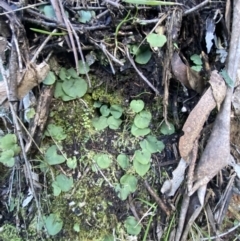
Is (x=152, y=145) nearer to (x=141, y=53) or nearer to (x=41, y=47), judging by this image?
(x=141, y=53)

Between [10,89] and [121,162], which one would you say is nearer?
[10,89]

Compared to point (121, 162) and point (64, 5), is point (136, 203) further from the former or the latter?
point (64, 5)

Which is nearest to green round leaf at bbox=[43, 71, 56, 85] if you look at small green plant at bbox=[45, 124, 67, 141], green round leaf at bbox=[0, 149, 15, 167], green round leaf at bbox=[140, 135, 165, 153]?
small green plant at bbox=[45, 124, 67, 141]

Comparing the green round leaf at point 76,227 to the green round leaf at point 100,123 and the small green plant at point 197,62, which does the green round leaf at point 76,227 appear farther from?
the small green plant at point 197,62

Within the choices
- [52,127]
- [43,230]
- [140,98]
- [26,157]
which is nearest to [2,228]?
[43,230]

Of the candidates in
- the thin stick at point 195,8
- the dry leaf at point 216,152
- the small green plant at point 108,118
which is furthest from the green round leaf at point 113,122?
the thin stick at point 195,8

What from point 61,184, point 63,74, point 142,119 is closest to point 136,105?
point 142,119
